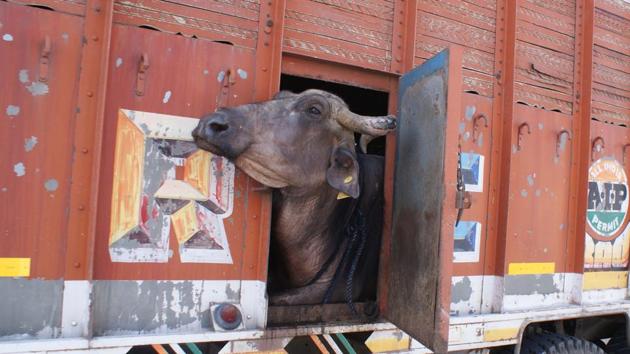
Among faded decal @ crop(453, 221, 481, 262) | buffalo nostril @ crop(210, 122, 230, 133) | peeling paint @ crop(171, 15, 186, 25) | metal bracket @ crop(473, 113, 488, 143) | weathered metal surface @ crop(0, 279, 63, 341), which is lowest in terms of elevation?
weathered metal surface @ crop(0, 279, 63, 341)

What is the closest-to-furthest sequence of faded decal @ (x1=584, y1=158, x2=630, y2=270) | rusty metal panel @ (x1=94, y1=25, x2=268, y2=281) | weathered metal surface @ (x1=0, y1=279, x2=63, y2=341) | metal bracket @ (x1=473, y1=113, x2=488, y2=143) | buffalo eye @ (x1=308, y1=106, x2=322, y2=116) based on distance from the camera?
weathered metal surface @ (x1=0, y1=279, x2=63, y2=341)
rusty metal panel @ (x1=94, y1=25, x2=268, y2=281)
buffalo eye @ (x1=308, y1=106, x2=322, y2=116)
metal bracket @ (x1=473, y1=113, x2=488, y2=143)
faded decal @ (x1=584, y1=158, x2=630, y2=270)

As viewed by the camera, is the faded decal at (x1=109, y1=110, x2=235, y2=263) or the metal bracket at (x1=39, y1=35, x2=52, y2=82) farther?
the faded decal at (x1=109, y1=110, x2=235, y2=263)

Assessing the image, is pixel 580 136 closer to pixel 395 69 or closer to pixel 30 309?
pixel 395 69

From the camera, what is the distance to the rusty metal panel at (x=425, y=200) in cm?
237

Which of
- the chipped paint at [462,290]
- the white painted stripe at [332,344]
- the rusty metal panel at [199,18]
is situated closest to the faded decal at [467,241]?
the chipped paint at [462,290]

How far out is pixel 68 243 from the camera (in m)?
2.13

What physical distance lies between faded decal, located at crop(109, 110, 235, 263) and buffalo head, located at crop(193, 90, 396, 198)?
119 mm

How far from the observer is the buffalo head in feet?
7.91

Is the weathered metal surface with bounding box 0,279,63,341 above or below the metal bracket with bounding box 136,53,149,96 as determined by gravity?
below

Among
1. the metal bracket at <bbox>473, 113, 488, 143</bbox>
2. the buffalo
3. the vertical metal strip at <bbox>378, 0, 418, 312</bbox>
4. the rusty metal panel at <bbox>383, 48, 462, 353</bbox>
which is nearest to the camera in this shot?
the rusty metal panel at <bbox>383, 48, 462, 353</bbox>

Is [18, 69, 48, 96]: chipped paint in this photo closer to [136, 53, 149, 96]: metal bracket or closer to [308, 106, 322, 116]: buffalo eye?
[136, 53, 149, 96]: metal bracket

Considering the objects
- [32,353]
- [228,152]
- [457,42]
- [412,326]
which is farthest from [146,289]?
[457,42]

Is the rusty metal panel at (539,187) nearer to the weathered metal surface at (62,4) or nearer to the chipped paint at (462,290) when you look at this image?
the chipped paint at (462,290)

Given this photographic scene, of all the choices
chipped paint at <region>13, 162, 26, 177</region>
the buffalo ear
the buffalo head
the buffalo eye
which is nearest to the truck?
chipped paint at <region>13, 162, 26, 177</region>
